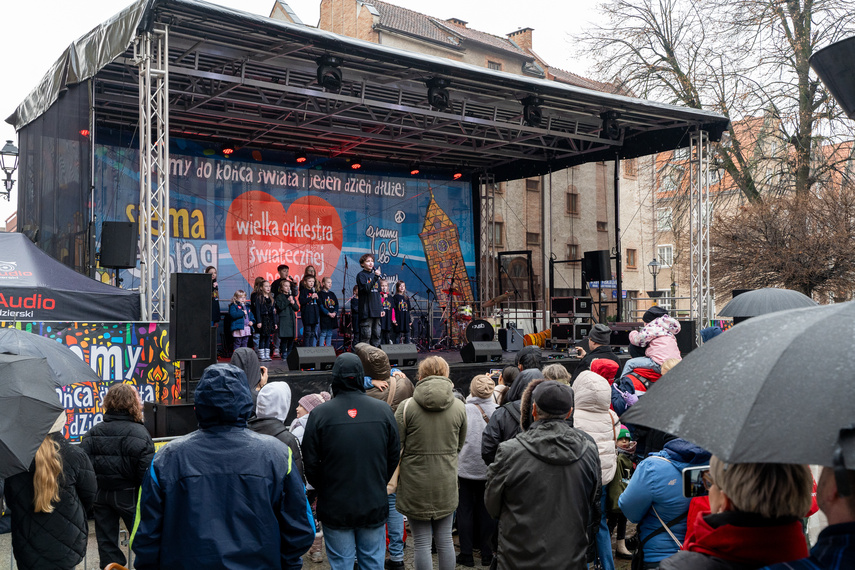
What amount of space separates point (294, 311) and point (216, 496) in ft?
37.0

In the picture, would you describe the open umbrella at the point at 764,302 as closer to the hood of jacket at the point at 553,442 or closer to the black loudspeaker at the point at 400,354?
the hood of jacket at the point at 553,442

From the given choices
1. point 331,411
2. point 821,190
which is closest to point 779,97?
point 821,190

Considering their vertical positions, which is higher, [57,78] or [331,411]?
[57,78]

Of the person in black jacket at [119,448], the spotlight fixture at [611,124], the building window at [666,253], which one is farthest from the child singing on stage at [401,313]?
the building window at [666,253]

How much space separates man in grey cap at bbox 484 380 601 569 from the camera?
3.49m

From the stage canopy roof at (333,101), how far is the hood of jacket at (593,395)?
22.7 ft

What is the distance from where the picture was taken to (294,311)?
1377cm

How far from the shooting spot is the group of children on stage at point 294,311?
13.6 meters

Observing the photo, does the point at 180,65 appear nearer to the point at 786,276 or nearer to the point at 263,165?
the point at 263,165

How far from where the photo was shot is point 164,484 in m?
2.63

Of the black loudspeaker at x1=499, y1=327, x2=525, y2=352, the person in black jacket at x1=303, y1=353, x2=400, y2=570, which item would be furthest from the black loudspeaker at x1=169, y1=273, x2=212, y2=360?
the black loudspeaker at x1=499, y1=327, x2=525, y2=352

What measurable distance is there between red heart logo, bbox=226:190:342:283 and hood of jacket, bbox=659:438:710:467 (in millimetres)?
13142

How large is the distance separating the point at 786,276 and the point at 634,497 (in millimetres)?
16435

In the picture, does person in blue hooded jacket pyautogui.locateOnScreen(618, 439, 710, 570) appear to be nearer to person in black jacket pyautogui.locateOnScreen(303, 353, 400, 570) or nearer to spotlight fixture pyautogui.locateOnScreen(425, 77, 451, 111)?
person in black jacket pyautogui.locateOnScreen(303, 353, 400, 570)
